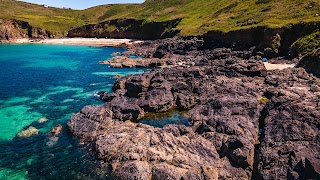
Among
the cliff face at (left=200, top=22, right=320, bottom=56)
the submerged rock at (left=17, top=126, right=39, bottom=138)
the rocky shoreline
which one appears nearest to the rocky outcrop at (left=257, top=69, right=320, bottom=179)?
the rocky shoreline

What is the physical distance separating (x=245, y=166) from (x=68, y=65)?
11007 centimetres

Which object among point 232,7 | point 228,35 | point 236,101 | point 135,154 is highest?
point 232,7

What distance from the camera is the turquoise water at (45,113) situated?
123 ft

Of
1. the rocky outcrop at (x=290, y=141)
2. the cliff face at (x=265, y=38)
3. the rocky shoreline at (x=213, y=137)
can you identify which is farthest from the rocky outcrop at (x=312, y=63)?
the rocky outcrop at (x=290, y=141)

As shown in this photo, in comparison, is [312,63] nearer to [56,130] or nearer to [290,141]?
[290,141]

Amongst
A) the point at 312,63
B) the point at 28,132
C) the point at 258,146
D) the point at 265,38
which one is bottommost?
the point at 28,132

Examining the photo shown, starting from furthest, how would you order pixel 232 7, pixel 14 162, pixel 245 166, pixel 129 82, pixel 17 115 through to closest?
pixel 232 7
pixel 129 82
pixel 17 115
pixel 14 162
pixel 245 166

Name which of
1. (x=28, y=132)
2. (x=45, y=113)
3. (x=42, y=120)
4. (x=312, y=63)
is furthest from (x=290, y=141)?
(x=312, y=63)

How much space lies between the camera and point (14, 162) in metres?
39.3

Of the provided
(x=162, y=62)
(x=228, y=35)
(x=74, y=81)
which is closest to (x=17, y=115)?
(x=74, y=81)

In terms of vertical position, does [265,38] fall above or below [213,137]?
above

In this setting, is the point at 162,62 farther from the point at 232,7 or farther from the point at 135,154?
the point at 232,7

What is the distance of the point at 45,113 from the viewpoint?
58969mm

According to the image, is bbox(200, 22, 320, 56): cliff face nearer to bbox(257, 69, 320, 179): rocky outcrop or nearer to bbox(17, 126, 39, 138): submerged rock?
bbox(257, 69, 320, 179): rocky outcrop
